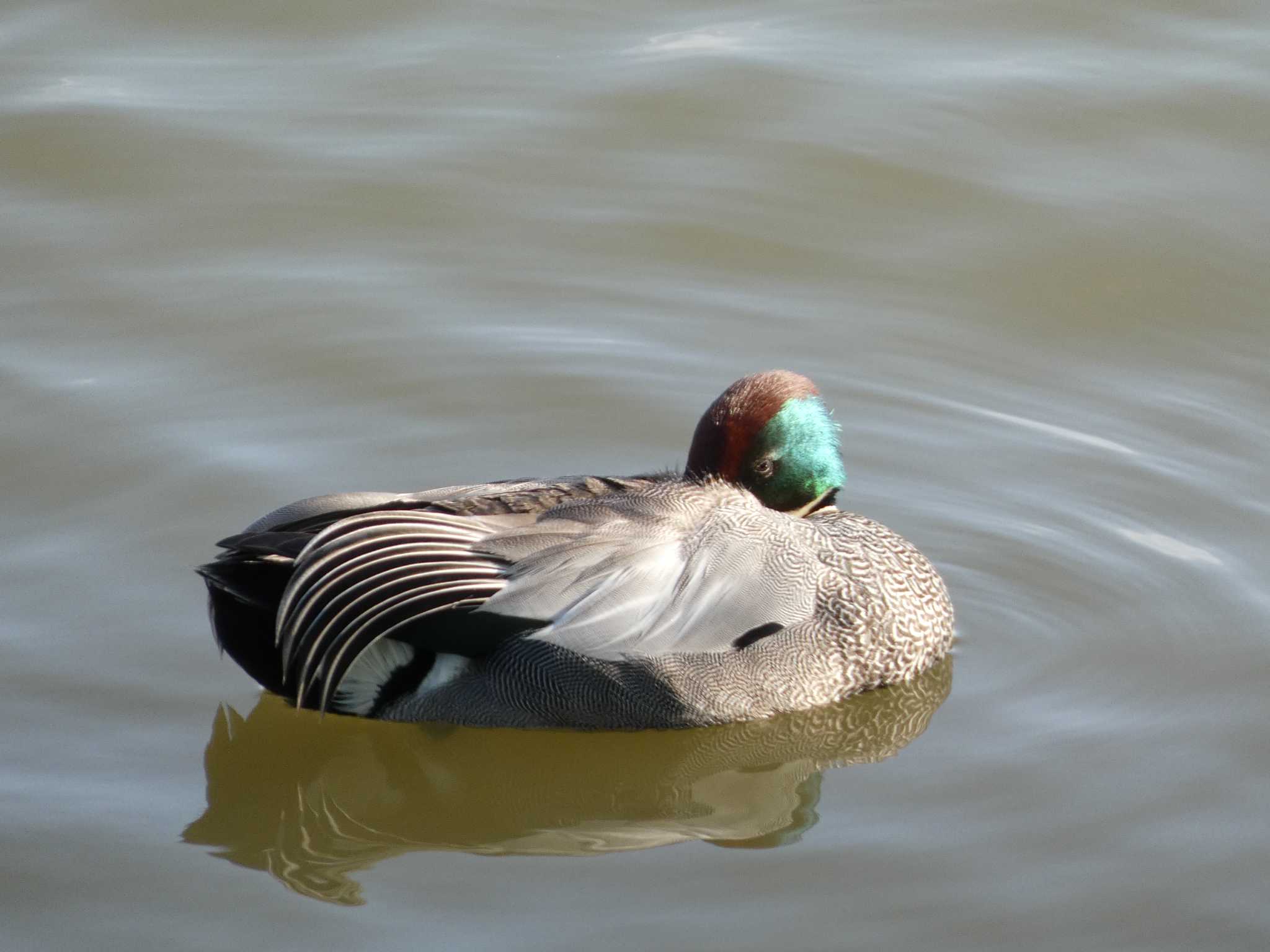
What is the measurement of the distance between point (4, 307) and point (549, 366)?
239 cm

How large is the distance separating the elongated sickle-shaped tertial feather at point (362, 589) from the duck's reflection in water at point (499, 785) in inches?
11.6

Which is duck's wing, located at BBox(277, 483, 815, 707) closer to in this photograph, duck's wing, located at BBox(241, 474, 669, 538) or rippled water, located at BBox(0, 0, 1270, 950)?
duck's wing, located at BBox(241, 474, 669, 538)

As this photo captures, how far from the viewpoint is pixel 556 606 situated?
18.1 feet

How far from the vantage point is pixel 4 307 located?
26.8ft


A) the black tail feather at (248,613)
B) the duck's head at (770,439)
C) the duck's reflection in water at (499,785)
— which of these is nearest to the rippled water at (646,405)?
the duck's reflection in water at (499,785)

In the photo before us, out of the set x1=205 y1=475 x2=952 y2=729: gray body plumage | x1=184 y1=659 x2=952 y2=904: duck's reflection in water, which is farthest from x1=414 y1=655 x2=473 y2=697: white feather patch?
x1=184 y1=659 x2=952 y2=904: duck's reflection in water

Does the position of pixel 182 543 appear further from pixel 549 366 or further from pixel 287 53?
pixel 287 53

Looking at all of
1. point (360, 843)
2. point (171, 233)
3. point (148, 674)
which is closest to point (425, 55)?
point (171, 233)

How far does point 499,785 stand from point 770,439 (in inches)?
55.2

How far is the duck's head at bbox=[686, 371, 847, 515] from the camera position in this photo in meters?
6.00

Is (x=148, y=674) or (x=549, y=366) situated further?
(x=549, y=366)

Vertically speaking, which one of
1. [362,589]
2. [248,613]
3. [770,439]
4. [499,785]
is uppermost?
[770,439]

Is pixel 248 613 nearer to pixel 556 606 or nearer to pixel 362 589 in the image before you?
pixel 362 589

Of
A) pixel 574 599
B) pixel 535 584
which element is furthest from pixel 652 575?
pixel 535 584
